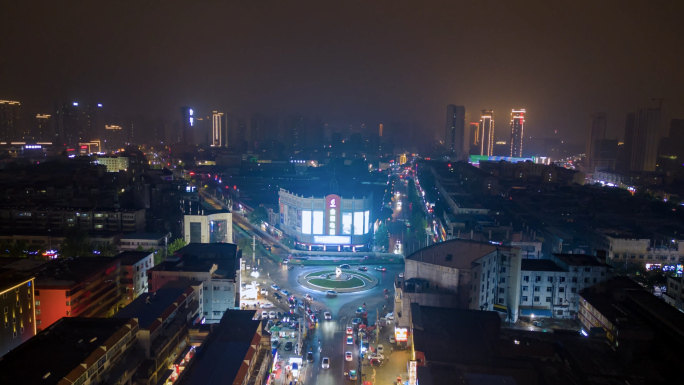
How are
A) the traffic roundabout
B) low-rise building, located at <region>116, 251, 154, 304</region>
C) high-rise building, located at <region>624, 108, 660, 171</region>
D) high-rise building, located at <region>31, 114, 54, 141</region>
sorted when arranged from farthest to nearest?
high-rise building, located at <region>31, 114, 54, 141</region>, high-rise building, located at <region>624, 108, 660, 171</region>, the traffic roundabout, low-rise building, located at <region>116, 251, 154, 304</region>

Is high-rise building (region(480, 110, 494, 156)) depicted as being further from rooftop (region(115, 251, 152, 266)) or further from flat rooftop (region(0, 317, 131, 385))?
flat rooftop (region(0, 317, 131, 385))

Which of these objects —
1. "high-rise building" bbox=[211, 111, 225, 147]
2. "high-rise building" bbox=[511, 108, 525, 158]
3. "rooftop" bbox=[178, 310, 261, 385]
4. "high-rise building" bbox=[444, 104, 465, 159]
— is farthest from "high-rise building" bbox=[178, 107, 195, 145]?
"rooftop" bbox=[178, 310, 261, 385]

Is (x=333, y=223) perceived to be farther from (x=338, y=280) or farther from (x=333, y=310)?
(x=333, y=310)

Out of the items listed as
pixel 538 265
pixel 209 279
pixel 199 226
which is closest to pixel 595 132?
pixel 538 265

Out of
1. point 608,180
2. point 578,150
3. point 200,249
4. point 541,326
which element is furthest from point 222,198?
point 578,150

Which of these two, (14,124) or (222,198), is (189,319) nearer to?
(222,198)

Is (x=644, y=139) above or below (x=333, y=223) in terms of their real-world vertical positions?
above
